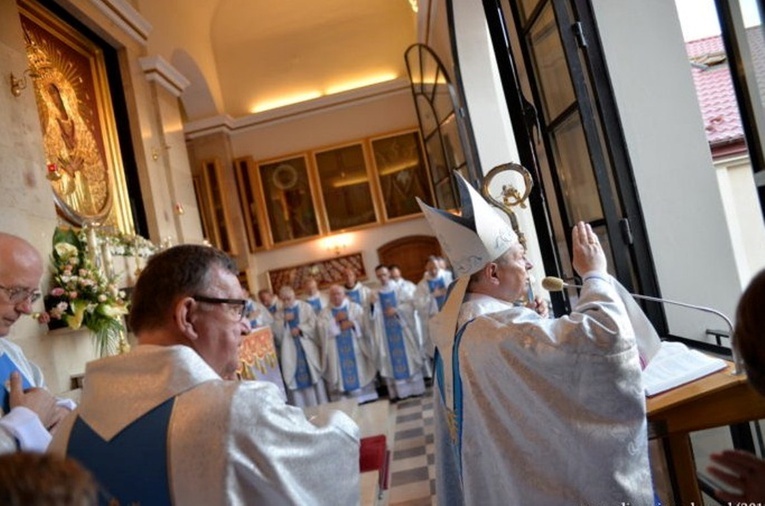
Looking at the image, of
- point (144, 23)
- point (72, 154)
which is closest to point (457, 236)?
point (72, 154)

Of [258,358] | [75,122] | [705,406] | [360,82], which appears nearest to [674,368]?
[705,406]

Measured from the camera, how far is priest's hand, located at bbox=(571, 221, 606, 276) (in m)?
2.38

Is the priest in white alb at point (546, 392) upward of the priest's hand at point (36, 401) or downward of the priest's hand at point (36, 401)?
downward

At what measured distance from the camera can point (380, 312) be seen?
34.0 ft

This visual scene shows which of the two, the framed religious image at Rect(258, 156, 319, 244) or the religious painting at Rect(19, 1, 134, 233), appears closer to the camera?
the religious painting at Rect(19, 1, 134, 233)

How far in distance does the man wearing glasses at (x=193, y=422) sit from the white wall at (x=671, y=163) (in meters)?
2.36

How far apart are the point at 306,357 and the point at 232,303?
8.72m

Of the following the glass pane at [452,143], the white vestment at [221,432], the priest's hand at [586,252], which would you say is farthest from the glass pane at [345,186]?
the white vestment at [221,432]

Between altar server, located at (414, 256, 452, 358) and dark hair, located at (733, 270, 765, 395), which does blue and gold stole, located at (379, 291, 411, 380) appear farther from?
dark hair, located at (733, 270, 765, 395)

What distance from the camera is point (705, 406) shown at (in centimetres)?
215

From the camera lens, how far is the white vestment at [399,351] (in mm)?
9922

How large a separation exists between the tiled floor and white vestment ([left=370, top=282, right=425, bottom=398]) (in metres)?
0.75

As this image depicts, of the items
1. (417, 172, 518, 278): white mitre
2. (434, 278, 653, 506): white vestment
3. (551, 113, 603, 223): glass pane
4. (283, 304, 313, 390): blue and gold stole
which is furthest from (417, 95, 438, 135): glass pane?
(434, 278, 653, 506): white vestment

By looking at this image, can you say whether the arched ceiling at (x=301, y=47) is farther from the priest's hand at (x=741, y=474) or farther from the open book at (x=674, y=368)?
the priest's hand at (x=741, y=474)
